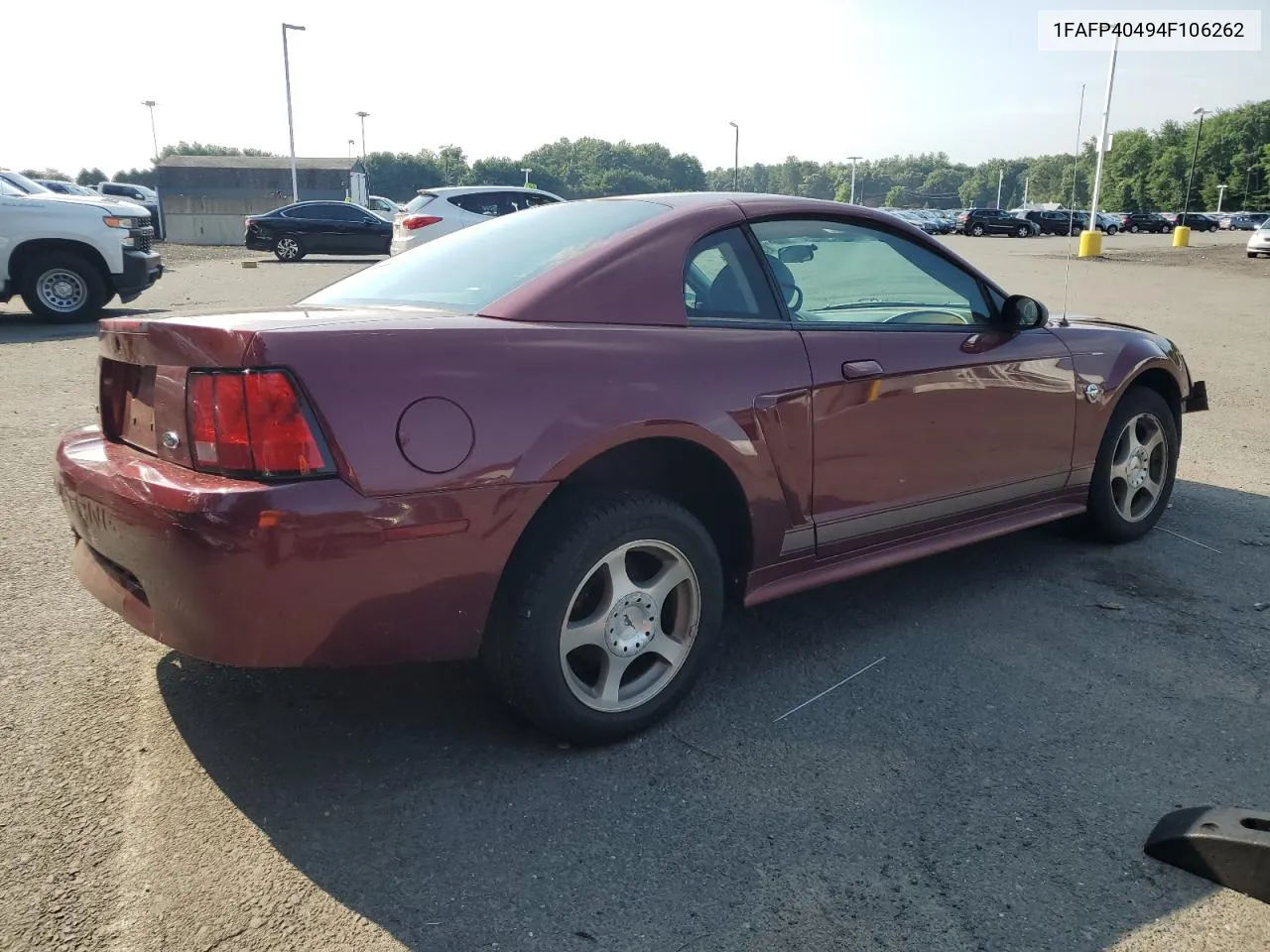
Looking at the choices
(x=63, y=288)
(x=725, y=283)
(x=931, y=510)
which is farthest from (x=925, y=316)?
(x=63, y=288)

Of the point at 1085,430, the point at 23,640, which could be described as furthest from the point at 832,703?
the point at 23,640

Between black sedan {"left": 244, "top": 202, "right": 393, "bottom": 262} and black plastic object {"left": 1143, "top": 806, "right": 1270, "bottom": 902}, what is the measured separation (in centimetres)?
2483

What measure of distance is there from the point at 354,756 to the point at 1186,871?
2.05 metres

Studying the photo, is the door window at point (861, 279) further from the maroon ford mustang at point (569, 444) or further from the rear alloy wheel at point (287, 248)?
the rear alloy wheel at point (287, 248)

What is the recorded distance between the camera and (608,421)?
2.63m

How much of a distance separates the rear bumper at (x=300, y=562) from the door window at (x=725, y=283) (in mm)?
843

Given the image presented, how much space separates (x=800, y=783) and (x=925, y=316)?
183 centimetres

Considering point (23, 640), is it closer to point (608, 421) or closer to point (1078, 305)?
point (608, 421)

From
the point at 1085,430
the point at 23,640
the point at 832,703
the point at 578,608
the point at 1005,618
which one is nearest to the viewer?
the point at 578,608

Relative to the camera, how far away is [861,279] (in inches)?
141

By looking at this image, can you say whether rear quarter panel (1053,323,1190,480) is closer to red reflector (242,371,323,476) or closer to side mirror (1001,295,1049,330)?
side mirror (1001,295,1049,330)

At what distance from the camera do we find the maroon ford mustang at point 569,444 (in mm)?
2293

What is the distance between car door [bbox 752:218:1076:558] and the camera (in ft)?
10.6

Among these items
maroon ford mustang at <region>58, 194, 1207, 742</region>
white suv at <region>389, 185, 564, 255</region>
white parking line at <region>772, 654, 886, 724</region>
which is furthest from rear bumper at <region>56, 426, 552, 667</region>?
white suv at <region>389, 185, 564, 255</region>
